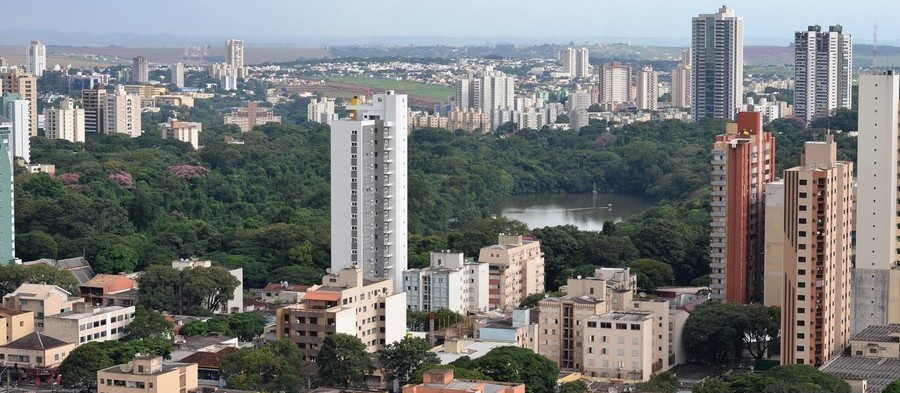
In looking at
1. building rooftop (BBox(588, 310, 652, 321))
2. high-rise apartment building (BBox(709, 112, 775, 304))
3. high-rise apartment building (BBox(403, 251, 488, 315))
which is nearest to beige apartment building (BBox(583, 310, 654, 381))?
building rooftop (BBox(588, 310, 652, 321))

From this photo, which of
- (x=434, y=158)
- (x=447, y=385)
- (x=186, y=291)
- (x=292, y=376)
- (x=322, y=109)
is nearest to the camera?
(x=447, y=385)

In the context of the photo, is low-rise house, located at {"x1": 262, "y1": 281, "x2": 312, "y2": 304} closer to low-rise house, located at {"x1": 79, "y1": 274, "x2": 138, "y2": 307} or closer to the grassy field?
low-rise house, located at {"x1": 79, "y1": 274, "x2": 138, "y2": 307}

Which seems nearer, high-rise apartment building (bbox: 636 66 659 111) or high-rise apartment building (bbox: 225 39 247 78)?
high-rise apartment building (bbox: 636 66 659 111)

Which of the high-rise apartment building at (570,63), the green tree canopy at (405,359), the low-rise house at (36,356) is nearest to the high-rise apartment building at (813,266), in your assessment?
the green tree canopy at (405,359)

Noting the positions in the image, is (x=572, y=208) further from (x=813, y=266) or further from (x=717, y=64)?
(x=813, y=266)

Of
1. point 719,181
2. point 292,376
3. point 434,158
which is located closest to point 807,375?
point 292,376

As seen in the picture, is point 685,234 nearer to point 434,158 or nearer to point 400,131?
point 400,131

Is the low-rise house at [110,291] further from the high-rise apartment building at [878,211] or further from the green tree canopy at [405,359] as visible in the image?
the high-rise apartment building at [878,211]
